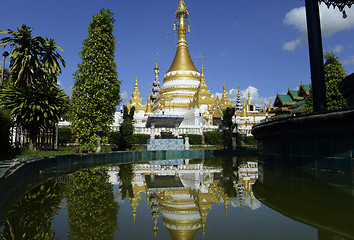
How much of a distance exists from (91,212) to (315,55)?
8.59 m

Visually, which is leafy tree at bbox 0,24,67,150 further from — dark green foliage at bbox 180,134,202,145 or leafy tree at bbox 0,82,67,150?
dark green foliage at bbox 180,134,202,145

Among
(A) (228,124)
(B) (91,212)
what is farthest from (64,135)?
(B) (91,212)

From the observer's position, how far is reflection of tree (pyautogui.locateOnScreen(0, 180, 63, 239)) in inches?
99.4

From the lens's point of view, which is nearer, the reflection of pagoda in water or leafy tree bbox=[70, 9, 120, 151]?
the reflection of pagoda in water

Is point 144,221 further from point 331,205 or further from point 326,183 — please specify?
point 326,183

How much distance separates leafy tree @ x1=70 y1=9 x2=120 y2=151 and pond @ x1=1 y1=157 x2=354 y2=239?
976 cm

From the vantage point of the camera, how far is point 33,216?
3.14 m

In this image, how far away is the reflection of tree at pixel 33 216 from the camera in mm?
2525

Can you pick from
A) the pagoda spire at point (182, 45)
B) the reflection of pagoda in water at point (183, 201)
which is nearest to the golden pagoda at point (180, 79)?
the pagoda spire at point (182, 45)

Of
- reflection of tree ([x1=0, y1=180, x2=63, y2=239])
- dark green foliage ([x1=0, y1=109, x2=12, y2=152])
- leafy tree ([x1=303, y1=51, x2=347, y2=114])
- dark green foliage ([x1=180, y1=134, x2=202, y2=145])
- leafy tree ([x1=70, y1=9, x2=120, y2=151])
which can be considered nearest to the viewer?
reflection of tree ([x1=0, y1=180, x2=63, y2=239])

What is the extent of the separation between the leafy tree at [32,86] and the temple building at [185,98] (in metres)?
17.2

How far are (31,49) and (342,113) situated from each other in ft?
58.0

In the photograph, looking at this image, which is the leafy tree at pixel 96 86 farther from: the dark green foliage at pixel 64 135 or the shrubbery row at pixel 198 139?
the shrubbery row at pixel 198 139

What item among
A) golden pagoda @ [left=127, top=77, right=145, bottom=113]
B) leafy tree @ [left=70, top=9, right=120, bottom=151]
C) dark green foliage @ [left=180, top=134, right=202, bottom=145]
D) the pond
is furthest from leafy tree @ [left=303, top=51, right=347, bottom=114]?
golden pagoda @ [left=127, top=77, right=145, bottom=113]
